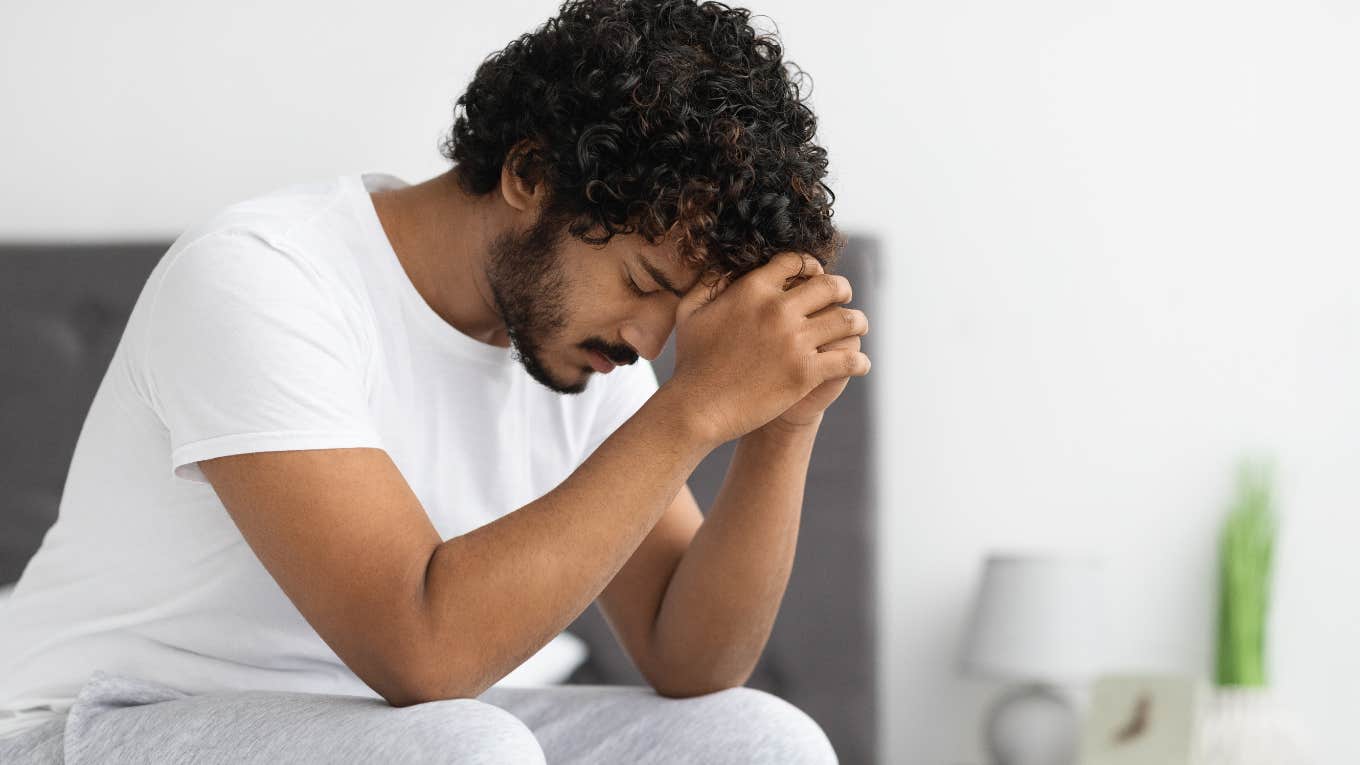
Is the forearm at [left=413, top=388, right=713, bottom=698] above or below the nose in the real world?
below

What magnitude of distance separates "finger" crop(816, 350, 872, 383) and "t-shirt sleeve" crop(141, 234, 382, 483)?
1.13 feet

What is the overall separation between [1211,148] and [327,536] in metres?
1.84

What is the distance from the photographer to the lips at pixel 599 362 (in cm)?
110

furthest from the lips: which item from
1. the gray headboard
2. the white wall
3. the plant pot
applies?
the plant pot

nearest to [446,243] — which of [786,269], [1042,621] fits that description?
[786,269]

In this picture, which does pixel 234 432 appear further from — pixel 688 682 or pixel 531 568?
pixel 688 682

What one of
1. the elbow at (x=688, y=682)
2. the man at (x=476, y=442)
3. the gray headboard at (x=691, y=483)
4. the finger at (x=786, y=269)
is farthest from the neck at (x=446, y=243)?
the gray headboard at (x=691, y=483)

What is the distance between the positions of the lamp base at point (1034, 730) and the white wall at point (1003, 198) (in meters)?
0.19

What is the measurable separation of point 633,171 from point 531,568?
33 cm

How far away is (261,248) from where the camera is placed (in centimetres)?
94

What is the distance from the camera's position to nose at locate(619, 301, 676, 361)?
3.45 feet

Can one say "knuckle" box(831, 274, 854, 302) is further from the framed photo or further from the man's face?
the framed photo

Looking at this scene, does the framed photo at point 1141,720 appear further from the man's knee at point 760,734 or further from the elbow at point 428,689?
the elbow at point 428,689

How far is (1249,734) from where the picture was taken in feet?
6.37
